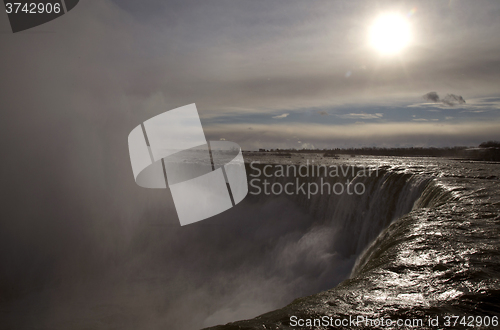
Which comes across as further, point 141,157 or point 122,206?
point 141,157

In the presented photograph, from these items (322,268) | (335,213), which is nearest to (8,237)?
(322,268)

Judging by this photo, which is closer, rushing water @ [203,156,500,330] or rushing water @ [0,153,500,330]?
rushing water @ [203,156,500,330]

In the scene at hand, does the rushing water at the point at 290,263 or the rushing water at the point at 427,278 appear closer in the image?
the rushing water at the point at 427,278

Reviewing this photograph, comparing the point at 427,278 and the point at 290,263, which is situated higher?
the point at 427,278

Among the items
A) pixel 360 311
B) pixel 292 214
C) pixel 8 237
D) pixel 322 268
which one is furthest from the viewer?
pixel 292 214

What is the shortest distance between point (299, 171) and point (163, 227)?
10.8m

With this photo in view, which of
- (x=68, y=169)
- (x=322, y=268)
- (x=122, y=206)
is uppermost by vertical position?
(x=68, y=169)

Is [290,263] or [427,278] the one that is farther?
[290,263]

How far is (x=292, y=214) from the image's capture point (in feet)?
65.1

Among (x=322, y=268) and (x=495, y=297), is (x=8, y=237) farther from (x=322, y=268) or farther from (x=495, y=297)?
(x=495, y=297)

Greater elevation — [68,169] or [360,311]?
[68,169]

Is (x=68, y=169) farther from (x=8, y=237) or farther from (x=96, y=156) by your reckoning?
(x=8, y=237)

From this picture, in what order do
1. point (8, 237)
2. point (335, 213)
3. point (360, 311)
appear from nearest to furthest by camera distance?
point (360, 311)
point (8, 237)
point (335, 213)

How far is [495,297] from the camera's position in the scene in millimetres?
3289
